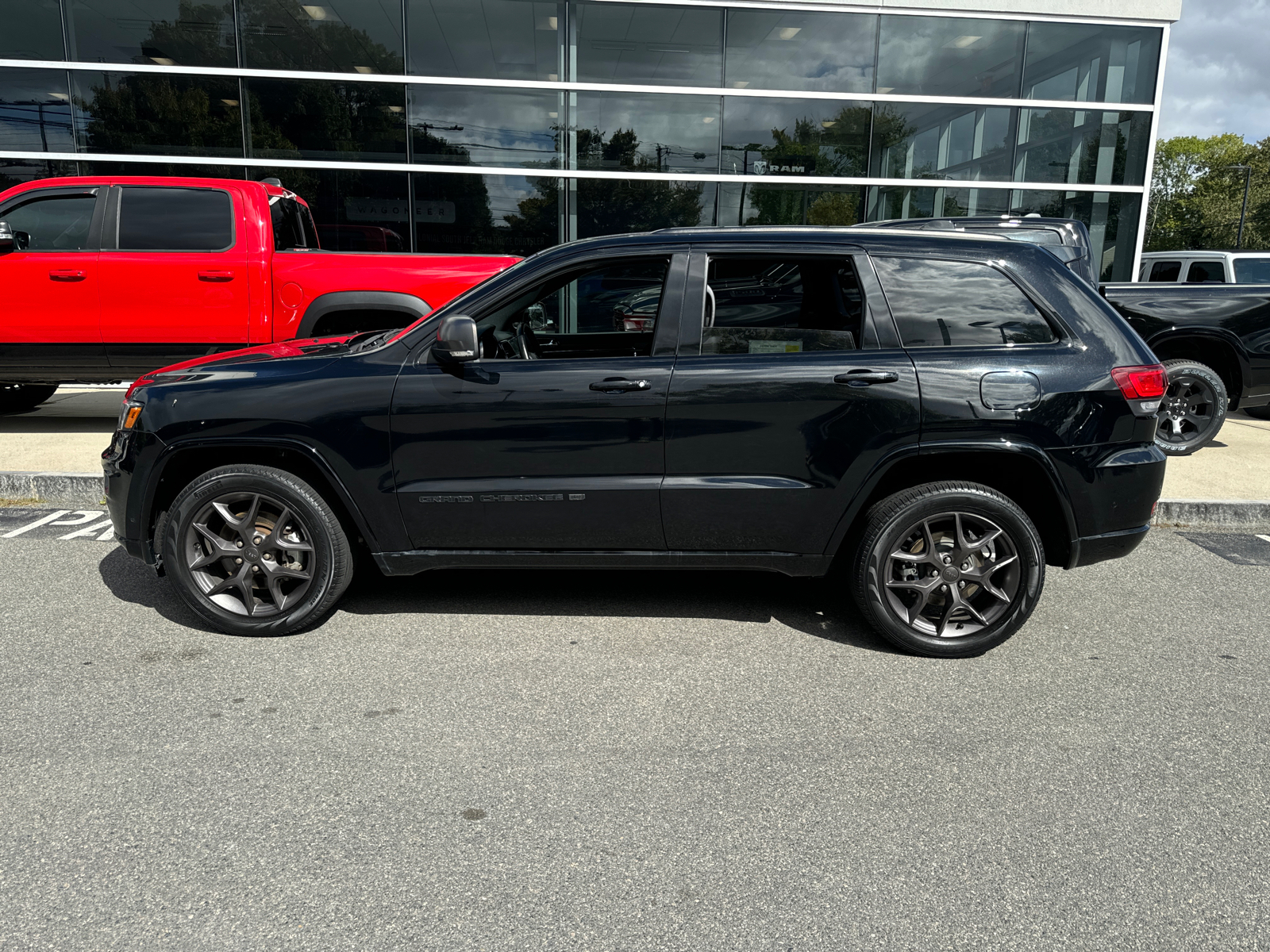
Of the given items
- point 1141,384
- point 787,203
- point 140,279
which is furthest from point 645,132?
point 1141,384

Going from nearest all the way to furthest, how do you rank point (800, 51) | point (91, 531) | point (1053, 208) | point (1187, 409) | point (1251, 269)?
point (91, 531), point (1187, 409), point (1251, 269), point (800, 51), point (1053, 208)

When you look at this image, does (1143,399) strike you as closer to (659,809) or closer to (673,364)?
(673,364)

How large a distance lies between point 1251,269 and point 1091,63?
16.2 feet

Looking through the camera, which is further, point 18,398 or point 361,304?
point 18,398

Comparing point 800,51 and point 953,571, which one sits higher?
point 800,51

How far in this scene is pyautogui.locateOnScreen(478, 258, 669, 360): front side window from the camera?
4.08 metres

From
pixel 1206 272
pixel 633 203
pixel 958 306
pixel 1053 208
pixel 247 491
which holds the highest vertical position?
pixel 1053 208

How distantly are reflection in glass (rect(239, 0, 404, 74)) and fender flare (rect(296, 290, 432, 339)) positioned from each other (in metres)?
7.44

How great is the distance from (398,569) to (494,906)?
201 centimetres

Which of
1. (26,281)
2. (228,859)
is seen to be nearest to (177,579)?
(228,859)

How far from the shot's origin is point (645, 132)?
45.4 ft

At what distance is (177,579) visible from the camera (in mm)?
4074

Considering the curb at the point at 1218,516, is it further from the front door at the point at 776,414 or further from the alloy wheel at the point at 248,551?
the alloy wheel at the point at 248,551

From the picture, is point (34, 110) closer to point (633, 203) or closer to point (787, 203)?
point (633, 203)
